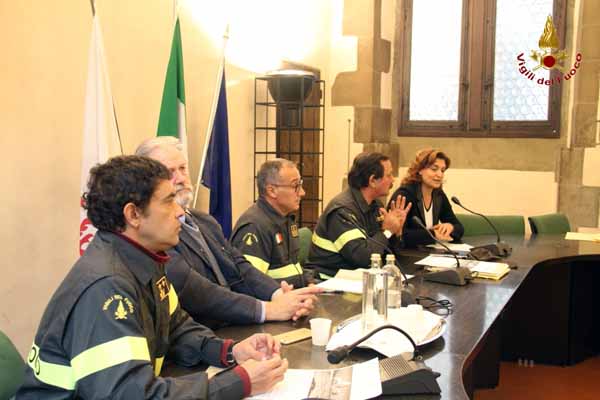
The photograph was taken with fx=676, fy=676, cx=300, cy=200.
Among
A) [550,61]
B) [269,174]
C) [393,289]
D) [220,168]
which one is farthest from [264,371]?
[550,61]

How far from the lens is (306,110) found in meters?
5.78

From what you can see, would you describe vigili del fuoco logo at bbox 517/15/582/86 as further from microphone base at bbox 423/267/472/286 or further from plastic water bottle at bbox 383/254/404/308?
plastic water bottle at bbox 383/254/404/308

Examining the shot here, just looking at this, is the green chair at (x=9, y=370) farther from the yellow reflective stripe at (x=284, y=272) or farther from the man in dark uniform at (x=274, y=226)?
the yellow reflective stripe at (x=284, y=272)

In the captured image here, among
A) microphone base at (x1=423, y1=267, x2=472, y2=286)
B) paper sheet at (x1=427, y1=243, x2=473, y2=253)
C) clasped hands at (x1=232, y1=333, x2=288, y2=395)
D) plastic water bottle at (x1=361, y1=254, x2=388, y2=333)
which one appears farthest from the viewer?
paper sheet at (x1=427, y1=243, x2=473, y2=253)

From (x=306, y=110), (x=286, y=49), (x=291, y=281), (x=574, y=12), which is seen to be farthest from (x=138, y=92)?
(x=574, y=12)

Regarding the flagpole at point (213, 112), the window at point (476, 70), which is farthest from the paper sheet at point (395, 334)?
the window at point (476, 70)

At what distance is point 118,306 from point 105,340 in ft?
0.25

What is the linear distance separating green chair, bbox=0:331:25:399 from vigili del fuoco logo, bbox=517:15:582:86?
4.57 m

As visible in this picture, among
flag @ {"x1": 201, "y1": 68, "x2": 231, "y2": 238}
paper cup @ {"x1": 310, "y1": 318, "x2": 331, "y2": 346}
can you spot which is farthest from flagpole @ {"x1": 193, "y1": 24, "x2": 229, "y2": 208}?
paper cup @ {"x1": 310, "y1": 318, "x2": 331, "y2": 346}

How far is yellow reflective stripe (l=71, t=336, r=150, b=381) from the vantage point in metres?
1.37

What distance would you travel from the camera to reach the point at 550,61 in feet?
17.7

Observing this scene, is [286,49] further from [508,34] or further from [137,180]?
[137,180]

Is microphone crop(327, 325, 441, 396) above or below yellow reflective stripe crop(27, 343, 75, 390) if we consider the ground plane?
below

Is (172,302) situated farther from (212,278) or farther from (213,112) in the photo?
(213,112)
